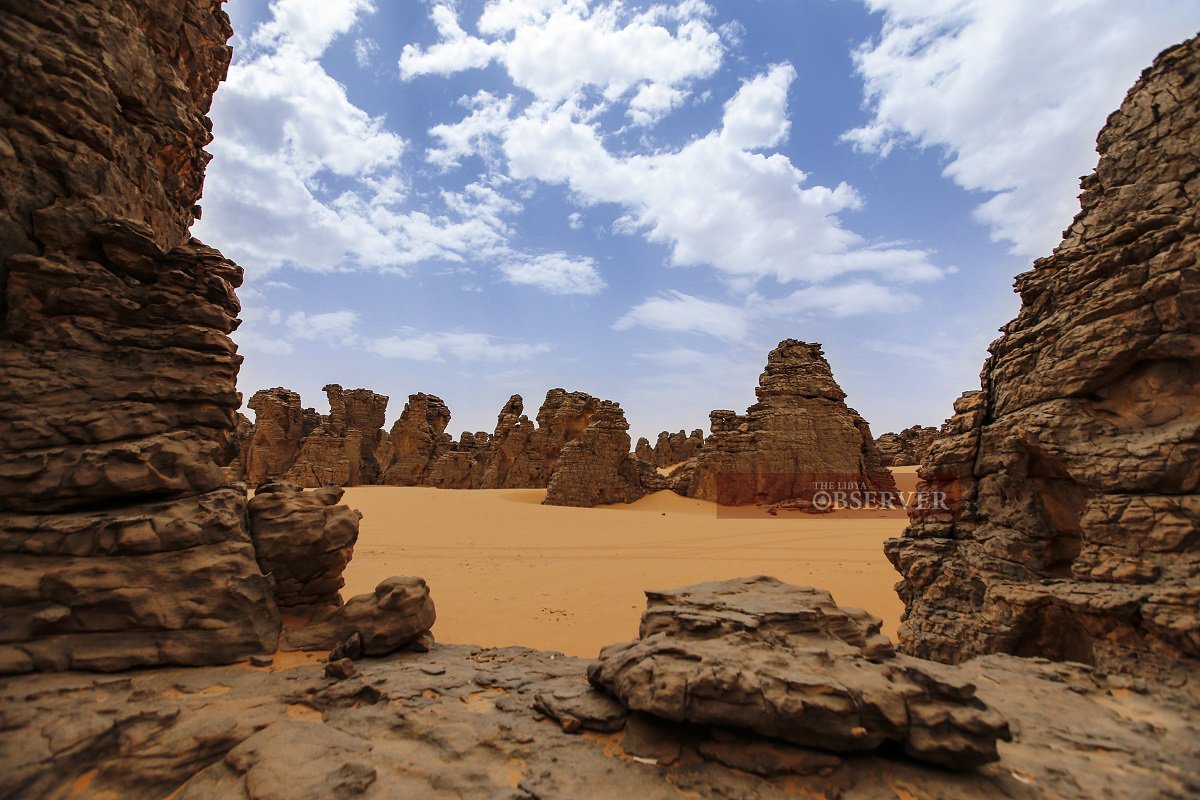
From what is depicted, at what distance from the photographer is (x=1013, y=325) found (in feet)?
22.8

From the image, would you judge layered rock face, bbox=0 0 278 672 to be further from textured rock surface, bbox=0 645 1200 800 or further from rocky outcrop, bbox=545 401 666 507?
rocky outcrop, bbox=545 401 666 507

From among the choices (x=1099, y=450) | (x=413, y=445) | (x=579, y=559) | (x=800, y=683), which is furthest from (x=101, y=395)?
(x=413, y=445)

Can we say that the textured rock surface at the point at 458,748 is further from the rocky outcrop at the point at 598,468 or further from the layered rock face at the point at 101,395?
the rocky outcrop at the point at 598,468

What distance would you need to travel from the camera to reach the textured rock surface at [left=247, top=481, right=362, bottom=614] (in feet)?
16.4

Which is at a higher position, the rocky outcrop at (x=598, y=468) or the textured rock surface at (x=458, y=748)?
the rocky outcrop at (x=598, y=468)

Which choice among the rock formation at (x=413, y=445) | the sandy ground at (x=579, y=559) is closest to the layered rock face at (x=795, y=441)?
the sandy ground at (x=579, y=559)

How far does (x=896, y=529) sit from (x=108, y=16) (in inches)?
735

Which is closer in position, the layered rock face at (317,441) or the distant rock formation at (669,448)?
the layered rock face at (317,441)

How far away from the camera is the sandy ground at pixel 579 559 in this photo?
733 centimetres

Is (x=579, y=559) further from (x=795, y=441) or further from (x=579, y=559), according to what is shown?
(x=795, y=441)

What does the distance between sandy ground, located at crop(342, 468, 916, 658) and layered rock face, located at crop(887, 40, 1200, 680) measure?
2082 mm

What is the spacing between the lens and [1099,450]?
5.21 metres

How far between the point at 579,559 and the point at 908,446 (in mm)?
34891

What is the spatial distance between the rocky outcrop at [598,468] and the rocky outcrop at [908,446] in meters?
22.5
